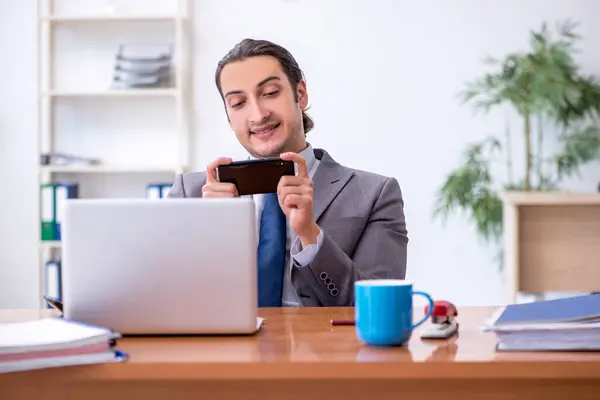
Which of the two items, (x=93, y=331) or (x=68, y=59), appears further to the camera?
(x=68, y=59)

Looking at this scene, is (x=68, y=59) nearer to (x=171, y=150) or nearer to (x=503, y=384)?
(x=171, y=150)

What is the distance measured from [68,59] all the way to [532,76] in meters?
2.45

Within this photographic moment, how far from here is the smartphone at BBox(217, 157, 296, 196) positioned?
184 cm

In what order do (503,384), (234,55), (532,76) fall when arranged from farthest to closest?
(532,76) → (234,55) → (503,384)

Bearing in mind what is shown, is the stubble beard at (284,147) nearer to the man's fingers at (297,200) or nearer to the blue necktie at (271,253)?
the blue necktie at (271,253)

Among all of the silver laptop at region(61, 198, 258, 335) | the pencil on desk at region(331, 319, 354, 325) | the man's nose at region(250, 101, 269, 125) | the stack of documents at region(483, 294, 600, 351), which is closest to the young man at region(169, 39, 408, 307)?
the man's nose at region(250, 101, 269, 125)

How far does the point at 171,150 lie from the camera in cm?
479

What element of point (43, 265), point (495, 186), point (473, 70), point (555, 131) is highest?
point (473, 70)

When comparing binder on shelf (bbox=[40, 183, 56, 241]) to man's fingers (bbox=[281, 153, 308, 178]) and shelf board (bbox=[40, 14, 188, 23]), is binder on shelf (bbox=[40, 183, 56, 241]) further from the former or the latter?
man's fingers (bbox=[281, 153, 308, 178])

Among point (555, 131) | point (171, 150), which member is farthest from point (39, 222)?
point (555, 131)

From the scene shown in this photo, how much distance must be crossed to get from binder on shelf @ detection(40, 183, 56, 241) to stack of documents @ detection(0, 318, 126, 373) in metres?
3.44

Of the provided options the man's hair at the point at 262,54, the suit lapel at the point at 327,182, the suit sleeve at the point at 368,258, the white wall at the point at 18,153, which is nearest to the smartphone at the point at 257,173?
the suit sleeve at the point at 368,258

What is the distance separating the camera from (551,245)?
13.1ft

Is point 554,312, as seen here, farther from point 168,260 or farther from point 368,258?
point 368,258
